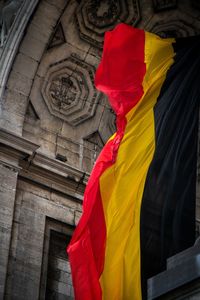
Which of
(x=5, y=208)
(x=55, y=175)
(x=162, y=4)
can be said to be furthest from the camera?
(x=162, y=4)

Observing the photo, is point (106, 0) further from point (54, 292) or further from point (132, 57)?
point (54, 292)

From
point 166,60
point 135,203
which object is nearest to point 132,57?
point 166,60

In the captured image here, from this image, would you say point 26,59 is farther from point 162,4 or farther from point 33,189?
point 162,4

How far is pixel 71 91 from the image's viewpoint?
1883cm

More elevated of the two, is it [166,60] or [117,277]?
[166,60]

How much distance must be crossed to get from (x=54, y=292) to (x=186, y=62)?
210 inches

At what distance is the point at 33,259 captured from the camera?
15758 mm

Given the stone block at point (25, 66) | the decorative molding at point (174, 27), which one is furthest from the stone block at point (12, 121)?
the decorative molding at point (174, 27)

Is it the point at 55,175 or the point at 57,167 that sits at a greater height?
the point at 57,167

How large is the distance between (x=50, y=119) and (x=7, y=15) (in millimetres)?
2563

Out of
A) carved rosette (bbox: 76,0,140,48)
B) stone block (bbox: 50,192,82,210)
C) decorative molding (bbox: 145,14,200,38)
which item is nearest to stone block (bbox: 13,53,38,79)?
carved rosette (bbox: 76,0,140,48)

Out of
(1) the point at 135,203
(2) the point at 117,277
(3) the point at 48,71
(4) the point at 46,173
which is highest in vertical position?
(3) the point at 48,71

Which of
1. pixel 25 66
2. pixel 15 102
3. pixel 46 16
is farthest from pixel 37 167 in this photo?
pixel 46 16

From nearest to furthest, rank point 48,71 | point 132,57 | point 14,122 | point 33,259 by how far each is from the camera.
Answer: point 132,57
point 33,259
point 14,122
point 48,71
